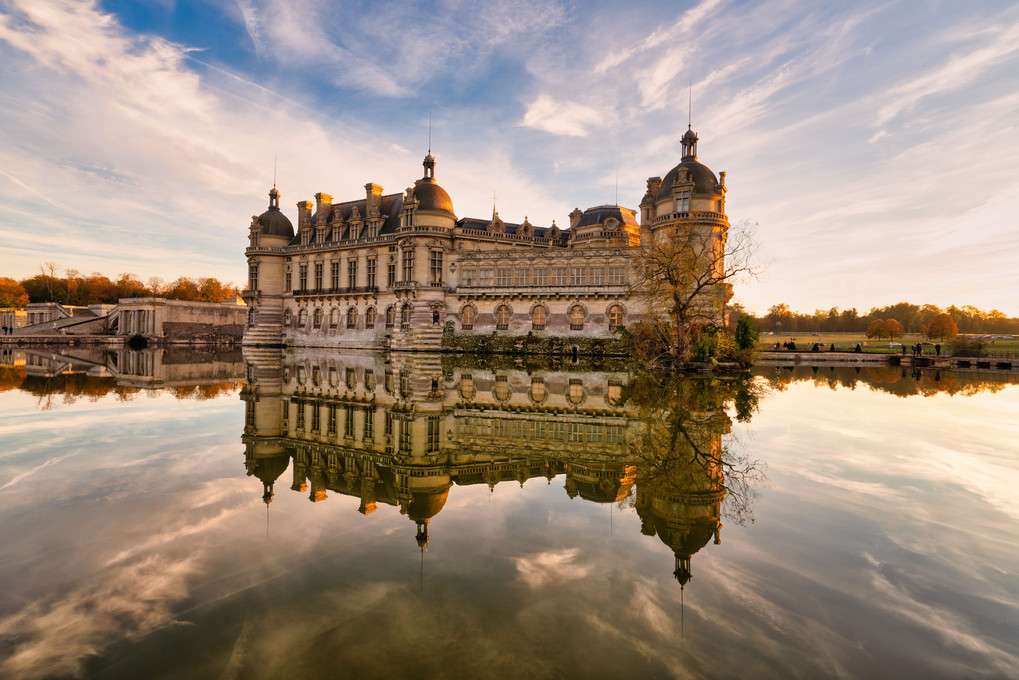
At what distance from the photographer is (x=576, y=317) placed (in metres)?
40.8

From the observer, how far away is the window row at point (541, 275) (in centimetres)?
3994

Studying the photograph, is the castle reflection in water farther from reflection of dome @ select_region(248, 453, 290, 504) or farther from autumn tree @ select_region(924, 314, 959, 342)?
autumn tree @ select_region(924, 314, 959, 342)

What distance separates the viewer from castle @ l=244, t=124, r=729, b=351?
131 feet

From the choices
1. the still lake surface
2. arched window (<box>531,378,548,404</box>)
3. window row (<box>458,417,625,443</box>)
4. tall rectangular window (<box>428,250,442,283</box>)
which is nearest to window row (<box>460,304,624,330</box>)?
tall rectangular window (<box>428,250,442,283</box>)

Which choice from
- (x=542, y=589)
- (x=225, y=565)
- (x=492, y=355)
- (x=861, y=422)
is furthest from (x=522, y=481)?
(x=492, y=355)

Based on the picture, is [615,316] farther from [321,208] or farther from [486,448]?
[321,208]

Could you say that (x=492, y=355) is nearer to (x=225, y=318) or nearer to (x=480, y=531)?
(x=480, y=531)

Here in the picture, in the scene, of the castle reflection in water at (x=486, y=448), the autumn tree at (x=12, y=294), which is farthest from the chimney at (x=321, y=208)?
the autumn tree at (x=12, y=294)

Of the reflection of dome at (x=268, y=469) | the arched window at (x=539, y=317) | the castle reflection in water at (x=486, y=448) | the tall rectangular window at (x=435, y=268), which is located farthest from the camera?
the tall rectangular window at (x=435, y=268)

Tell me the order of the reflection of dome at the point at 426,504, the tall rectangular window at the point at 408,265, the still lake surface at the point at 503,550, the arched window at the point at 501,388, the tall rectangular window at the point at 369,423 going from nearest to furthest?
the still lake surface at the point at 503,550 → the reflection of dome at the point at 426,504 → the tall rectangular window at the point at 369,423 → the arched window at the point at 501,388 → the tall rectangular window at the point at 408,265

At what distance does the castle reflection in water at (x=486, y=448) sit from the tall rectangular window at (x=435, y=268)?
2586 cm

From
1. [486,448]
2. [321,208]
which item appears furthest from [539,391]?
[321,208]

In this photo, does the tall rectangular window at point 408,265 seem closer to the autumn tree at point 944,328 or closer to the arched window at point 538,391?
the arched window at point 538,391

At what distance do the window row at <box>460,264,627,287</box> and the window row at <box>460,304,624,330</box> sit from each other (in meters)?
2.01
